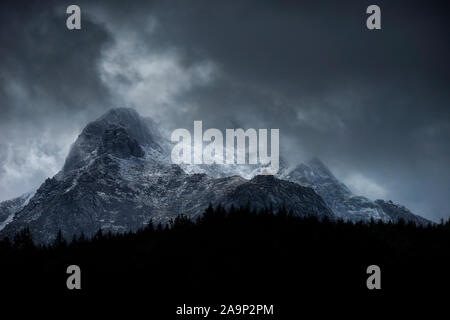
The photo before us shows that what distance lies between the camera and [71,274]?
600 ft

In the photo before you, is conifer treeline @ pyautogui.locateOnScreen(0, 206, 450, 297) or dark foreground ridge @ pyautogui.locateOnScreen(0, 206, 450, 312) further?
conifer treeline @ pyautogui.locateOnScreen(0, 206, 450, 297)

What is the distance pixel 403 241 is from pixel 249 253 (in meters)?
44.0

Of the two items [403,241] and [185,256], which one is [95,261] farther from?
[403,241]

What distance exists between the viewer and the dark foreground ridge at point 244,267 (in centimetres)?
17238

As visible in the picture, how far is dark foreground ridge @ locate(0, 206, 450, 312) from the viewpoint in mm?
172375

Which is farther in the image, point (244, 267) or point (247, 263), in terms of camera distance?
point (247, 263)

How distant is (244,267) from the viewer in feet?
593

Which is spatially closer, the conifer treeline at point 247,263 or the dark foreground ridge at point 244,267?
the dark foreground ridge at point 244,267

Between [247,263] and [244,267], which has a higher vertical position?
[247,263]
